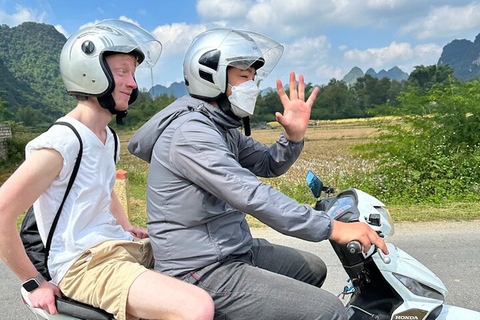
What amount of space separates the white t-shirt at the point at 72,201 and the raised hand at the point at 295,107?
40.2 inches

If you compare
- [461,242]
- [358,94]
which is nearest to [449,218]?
[461,242]

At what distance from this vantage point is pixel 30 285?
1819mm

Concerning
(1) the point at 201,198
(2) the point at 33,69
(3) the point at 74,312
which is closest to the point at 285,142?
(1) the point at 201,198

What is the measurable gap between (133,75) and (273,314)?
4.23 ft

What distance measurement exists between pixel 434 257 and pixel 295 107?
9.23 ft

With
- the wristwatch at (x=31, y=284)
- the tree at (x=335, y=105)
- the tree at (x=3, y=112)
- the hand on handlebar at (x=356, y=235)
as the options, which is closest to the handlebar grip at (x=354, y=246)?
the hand on handlebar at (x=356, y=235)

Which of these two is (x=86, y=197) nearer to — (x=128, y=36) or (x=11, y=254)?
(x=11, y=254)

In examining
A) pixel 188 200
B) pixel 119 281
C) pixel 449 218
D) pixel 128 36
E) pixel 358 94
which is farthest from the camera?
pixel 358 94

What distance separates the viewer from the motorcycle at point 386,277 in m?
1.99

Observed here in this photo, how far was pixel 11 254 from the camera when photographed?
5.82 feet

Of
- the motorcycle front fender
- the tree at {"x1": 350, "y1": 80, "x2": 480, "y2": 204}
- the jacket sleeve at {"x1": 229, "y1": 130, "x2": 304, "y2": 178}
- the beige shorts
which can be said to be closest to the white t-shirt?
the beige shorts

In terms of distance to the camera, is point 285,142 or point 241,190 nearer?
point 241,190

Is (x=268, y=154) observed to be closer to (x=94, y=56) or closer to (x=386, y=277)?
(x=386, y=277)

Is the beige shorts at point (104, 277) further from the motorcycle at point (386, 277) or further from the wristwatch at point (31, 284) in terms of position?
the motorcycle at point (386, 277)
